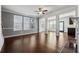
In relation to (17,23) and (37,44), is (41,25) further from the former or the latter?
(17,23)

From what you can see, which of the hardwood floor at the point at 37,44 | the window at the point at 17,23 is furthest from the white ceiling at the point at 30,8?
the hardwood floor at the point at 37,44

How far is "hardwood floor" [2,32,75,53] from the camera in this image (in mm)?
2016

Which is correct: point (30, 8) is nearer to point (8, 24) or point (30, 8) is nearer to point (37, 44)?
point (8, 24)

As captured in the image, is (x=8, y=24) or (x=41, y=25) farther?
(x=41, y=25)

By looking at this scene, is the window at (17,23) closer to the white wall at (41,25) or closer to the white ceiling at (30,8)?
the white ceiling at (30,8)

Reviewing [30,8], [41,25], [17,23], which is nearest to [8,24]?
[17,23]

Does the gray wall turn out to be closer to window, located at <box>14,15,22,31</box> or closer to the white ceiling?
window, located at <box>14,15,22,31</box>

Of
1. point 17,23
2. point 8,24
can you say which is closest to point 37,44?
point 17,23

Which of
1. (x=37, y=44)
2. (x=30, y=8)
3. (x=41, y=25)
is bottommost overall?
(x=37, y=44)

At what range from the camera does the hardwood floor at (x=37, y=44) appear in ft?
6.61

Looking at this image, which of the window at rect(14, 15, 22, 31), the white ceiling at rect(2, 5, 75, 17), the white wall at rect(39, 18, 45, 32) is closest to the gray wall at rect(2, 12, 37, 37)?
the window at rect(14, 15, 22, 31)

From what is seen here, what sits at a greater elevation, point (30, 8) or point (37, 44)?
point (30, 8)

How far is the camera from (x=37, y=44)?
6.84 feet
